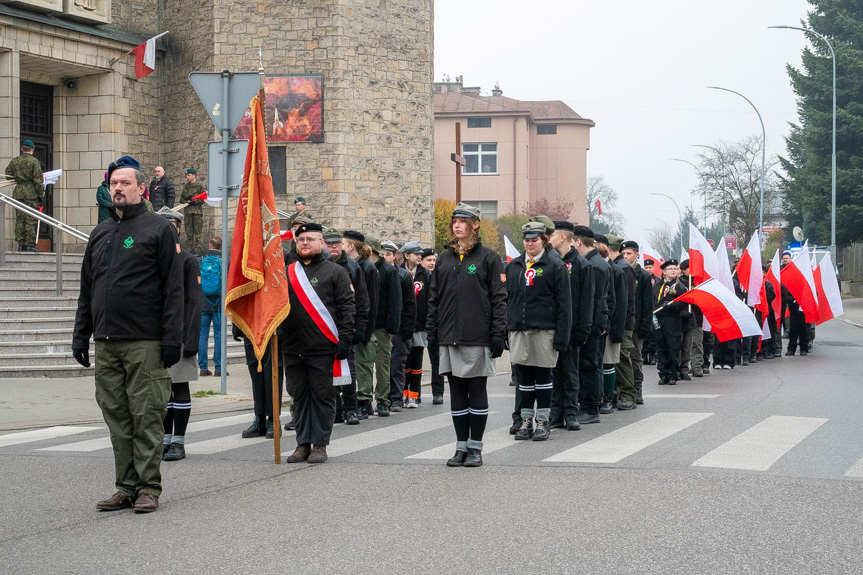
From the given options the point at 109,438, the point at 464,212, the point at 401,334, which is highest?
the point at 464,212

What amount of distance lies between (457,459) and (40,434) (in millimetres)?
4344

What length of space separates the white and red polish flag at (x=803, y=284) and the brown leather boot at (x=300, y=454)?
1502 cm

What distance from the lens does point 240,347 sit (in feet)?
59.3

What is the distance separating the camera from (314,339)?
8.45 meters

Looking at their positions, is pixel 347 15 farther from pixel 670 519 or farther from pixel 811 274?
pixel 670 519

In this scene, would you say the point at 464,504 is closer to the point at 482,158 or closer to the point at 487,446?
the point at 487,446

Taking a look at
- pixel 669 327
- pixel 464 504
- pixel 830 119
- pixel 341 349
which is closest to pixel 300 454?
pixel 341 349

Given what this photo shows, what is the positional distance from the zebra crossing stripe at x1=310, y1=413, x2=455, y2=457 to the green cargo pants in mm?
2314

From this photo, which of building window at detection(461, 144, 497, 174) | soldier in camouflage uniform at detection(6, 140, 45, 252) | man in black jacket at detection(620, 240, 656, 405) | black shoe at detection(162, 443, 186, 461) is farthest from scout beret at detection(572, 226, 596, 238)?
building window at detection(461, 144, 497, 174)

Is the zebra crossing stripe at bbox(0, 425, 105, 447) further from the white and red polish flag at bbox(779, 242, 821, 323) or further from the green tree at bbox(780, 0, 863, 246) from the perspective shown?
the green tree at bbox(780, 0, 863, 246)

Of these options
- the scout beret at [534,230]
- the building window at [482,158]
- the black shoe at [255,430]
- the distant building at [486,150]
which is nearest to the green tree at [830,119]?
the distant building at [486,150]

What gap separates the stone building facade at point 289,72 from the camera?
1039 inches

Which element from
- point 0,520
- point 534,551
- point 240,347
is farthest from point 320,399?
point 240,347

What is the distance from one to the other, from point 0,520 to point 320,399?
2.74 metres
